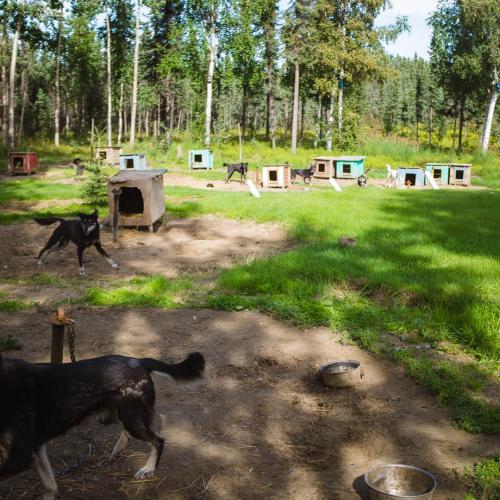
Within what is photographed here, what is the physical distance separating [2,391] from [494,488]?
3201 mm

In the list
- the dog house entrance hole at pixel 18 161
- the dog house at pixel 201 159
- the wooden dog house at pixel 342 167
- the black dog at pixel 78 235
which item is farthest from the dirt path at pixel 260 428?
the dog house at pixel 201 159

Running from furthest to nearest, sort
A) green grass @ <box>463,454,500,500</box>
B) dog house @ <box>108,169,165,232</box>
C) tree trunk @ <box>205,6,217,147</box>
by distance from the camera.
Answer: tree trunk @ <box>205,6,217,147</box> < dog house @ <box>108,169,165,232</box> < green grass @ <box>463,454,500,500</box>

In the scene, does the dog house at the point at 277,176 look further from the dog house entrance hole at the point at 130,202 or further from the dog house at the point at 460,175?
the dog house entrance hole at the point at 130,202

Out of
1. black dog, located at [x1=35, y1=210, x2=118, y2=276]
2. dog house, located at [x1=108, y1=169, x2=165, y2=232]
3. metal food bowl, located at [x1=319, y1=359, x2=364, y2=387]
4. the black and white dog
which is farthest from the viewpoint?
dog house, located at [x1=108, y1=169, x2=165, y2=232]

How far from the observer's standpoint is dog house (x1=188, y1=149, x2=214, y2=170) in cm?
2930

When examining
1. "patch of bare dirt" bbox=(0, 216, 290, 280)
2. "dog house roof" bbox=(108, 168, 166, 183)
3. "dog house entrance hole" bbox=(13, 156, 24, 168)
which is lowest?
"patch of bare dirt" bbox=(0, 216, 290, 280)

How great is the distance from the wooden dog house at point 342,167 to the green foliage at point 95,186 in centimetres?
1415

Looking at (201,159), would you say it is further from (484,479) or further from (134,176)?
(484,479)

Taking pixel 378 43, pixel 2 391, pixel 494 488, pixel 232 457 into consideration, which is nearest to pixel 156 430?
pixel 232 457

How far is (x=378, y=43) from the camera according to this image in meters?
39.7

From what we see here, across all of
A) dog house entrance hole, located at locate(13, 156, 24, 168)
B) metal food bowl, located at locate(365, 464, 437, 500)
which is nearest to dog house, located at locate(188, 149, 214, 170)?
dog house entrance hole, located at locate(13, 156, 24, 168)

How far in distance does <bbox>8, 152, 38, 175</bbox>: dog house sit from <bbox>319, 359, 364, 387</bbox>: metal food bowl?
23.2m

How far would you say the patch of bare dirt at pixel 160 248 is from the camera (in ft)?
32.4

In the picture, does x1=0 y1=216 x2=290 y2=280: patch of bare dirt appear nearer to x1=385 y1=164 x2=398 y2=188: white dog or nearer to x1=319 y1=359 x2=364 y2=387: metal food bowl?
x1=319 y1=359 x2=364 y2=387: metal food bowl
